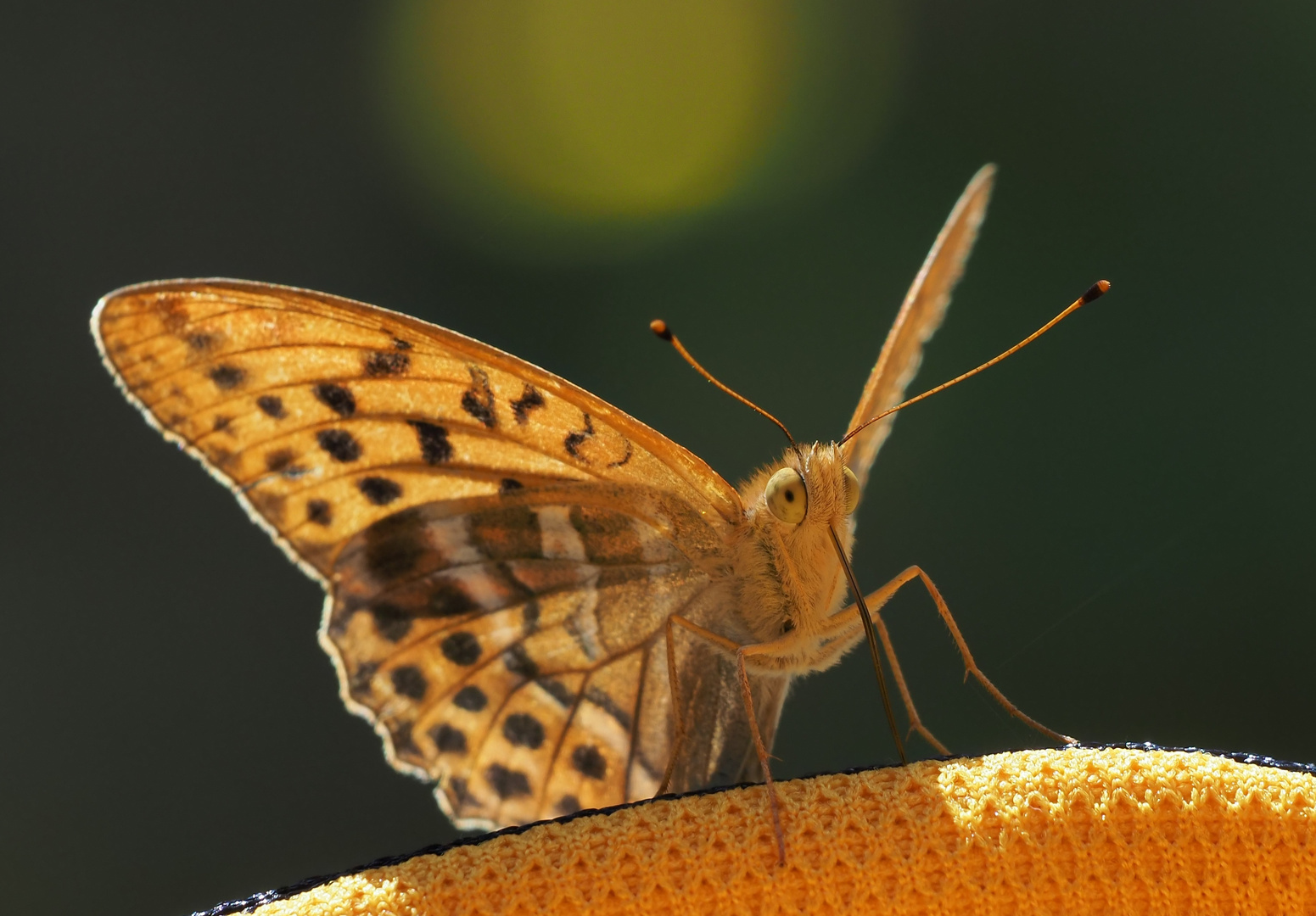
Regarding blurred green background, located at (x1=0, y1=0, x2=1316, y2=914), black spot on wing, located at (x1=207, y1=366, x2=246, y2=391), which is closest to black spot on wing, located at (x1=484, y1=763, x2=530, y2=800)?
black spot on wing, located at (x1=207, y1=366, x2=246, y2=391)

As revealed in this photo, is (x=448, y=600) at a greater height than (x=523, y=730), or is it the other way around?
(x=448, y=600)

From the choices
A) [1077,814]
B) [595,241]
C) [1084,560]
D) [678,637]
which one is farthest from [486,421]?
[1084,560]

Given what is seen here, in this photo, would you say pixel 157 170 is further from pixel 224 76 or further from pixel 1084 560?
pixel 1084 560

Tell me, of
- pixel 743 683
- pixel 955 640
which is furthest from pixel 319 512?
pixel 955 640

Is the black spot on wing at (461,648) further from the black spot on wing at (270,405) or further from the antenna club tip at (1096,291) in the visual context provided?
the antenna club tip at (1096,291)

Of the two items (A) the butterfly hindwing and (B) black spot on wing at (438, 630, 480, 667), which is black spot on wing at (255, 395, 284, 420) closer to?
(A) the butterfly hindwing

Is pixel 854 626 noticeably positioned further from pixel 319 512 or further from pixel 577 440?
pixel 319 512
